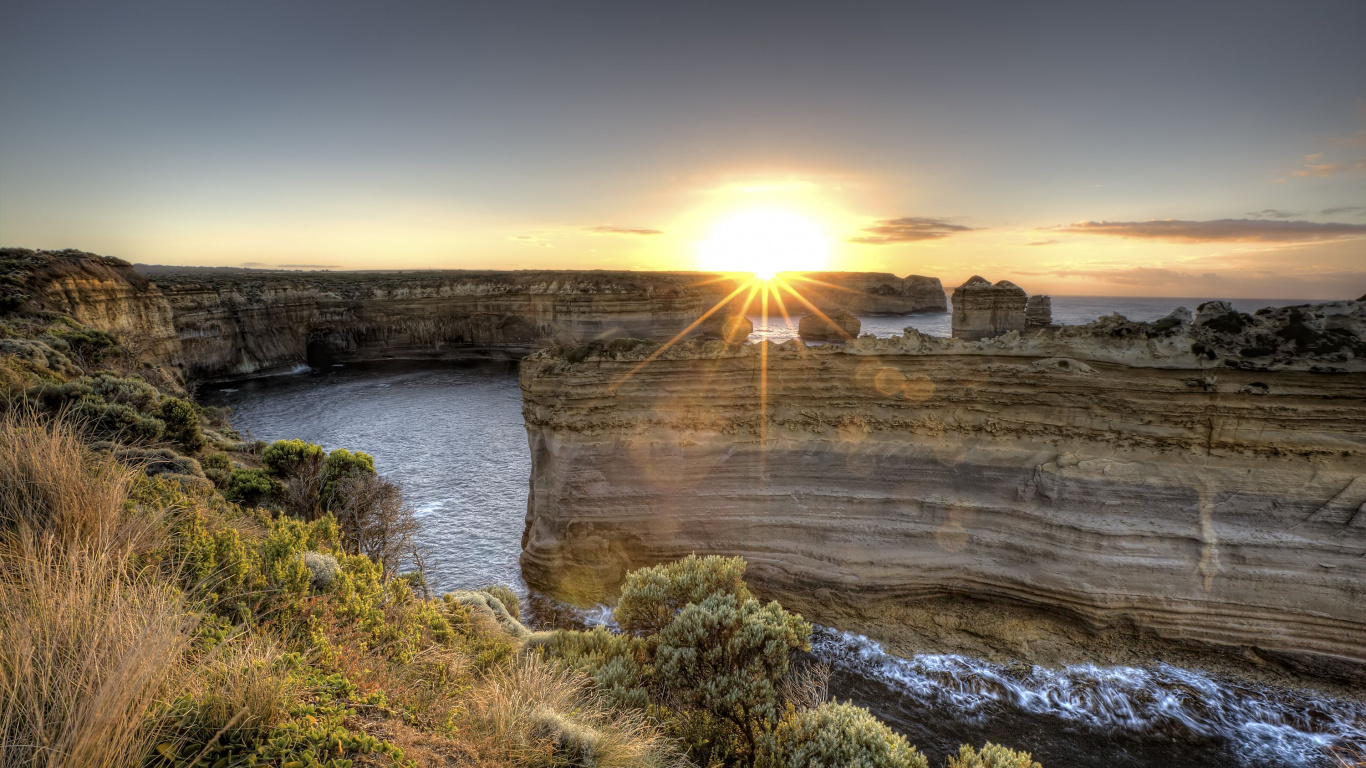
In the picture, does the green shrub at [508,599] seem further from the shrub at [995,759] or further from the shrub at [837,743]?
the shrub at [995,759]

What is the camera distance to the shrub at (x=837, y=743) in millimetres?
6949

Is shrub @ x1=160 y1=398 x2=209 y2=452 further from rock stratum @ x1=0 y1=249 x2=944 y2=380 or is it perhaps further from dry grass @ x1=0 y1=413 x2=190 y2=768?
rock stratum @ x1=0 y1=249 x2=944 y2=380

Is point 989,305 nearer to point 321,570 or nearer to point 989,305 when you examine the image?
point 989,305

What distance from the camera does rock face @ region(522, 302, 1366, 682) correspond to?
10.9 m

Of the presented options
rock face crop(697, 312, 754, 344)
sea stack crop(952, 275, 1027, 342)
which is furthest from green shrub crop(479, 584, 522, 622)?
rock face crop(697, 312, 754, 344)

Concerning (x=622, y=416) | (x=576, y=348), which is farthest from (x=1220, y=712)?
(x=576, y=348)

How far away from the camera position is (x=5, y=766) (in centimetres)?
285

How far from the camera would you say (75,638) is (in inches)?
144

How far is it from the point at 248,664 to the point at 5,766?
129 centimetres

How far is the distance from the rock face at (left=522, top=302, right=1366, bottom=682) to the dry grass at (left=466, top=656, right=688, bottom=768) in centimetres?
697

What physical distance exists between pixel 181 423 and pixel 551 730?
16.6 meters

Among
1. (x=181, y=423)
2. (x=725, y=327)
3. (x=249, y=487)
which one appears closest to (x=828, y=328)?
(x=725, y=327)

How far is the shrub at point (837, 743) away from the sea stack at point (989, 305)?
3041 cm

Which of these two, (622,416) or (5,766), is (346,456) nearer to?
(622,416)
